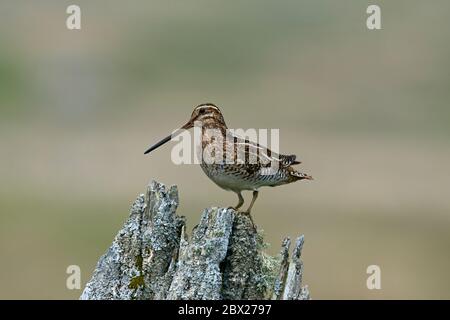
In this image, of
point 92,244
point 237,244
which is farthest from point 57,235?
point 237,244

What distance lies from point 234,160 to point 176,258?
2.21m

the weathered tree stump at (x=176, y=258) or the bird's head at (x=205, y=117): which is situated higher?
the bird's head at (x=205, y=117)

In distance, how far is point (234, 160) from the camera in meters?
11.2

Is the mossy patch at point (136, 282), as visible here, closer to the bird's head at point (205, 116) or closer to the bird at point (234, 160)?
the bird at point (234, 160)

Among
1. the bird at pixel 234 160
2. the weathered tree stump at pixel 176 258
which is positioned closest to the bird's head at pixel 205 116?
the bird at pixel 234 160

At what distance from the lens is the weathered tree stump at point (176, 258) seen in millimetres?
8914

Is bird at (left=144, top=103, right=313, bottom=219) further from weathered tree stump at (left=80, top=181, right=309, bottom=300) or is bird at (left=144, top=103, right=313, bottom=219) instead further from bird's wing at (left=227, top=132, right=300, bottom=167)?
weathered tree stump at (left=80, top=181, right=309, bottom=300)

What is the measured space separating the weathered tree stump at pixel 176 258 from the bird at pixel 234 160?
5.85ft

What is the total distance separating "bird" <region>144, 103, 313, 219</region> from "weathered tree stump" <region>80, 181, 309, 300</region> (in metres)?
1.78

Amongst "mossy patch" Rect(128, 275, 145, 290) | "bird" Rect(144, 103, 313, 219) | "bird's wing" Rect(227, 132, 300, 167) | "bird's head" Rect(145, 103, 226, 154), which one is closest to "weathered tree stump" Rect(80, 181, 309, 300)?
"mossy patch" Rect(128, 275, 145, 290)

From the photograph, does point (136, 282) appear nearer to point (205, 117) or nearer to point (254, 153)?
point (254, 153)

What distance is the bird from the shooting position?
11.3 metres

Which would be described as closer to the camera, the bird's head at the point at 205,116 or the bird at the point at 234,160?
the bird at the point at 234,160

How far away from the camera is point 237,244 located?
930 centimetres
